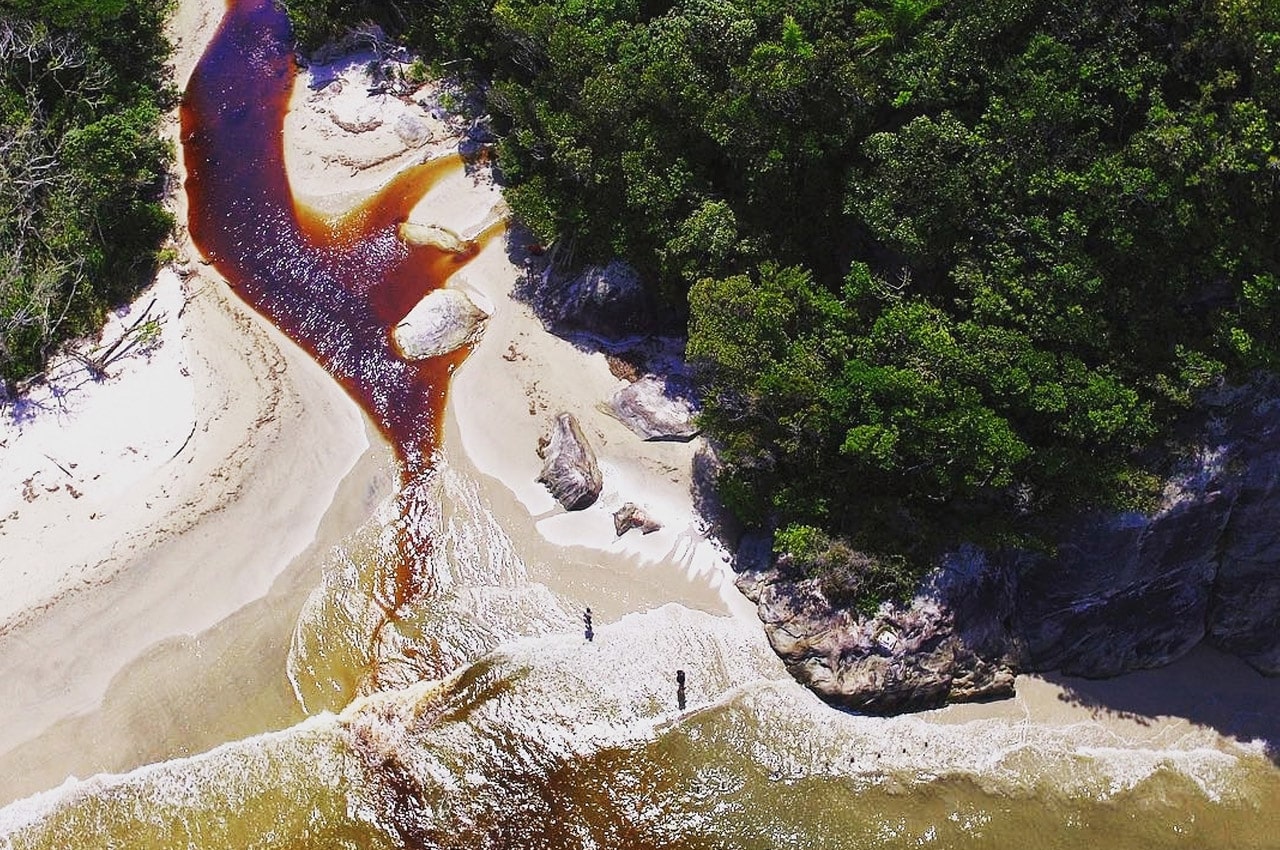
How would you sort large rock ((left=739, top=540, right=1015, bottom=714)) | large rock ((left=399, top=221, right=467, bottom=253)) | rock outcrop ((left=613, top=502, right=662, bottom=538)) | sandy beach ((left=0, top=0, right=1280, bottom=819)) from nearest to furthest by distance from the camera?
large rock ((left=739, top=540, right=1015, bottom=714)) < sandy beach ((left=0, top=0, right=1280, bottom=819)) < rock outcrop ((left=613, top=502, right=662, bottom=538)) < large rock ((left=399, top=221, right=467, bottom=253))

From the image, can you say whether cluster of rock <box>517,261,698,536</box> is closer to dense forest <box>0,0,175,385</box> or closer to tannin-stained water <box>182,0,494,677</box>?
tannin-stained water <box>182,0,494,677</box>

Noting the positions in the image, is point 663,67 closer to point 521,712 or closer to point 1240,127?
point 1240,127

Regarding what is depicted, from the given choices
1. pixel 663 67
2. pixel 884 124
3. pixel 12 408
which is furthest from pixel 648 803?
pixel 12 408

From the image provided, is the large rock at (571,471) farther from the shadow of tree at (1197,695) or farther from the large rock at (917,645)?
the shadow of tree at (1197,695)

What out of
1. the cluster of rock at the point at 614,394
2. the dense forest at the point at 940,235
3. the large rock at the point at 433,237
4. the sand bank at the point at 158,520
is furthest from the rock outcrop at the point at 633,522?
the large rock at the point at 433,237

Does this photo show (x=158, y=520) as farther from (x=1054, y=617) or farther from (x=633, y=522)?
(x=1054, y=617)

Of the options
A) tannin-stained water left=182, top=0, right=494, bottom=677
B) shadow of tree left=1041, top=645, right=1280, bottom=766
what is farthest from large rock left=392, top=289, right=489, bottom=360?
shadow of tree left=1041, top=645, right=1280, bottom=766
